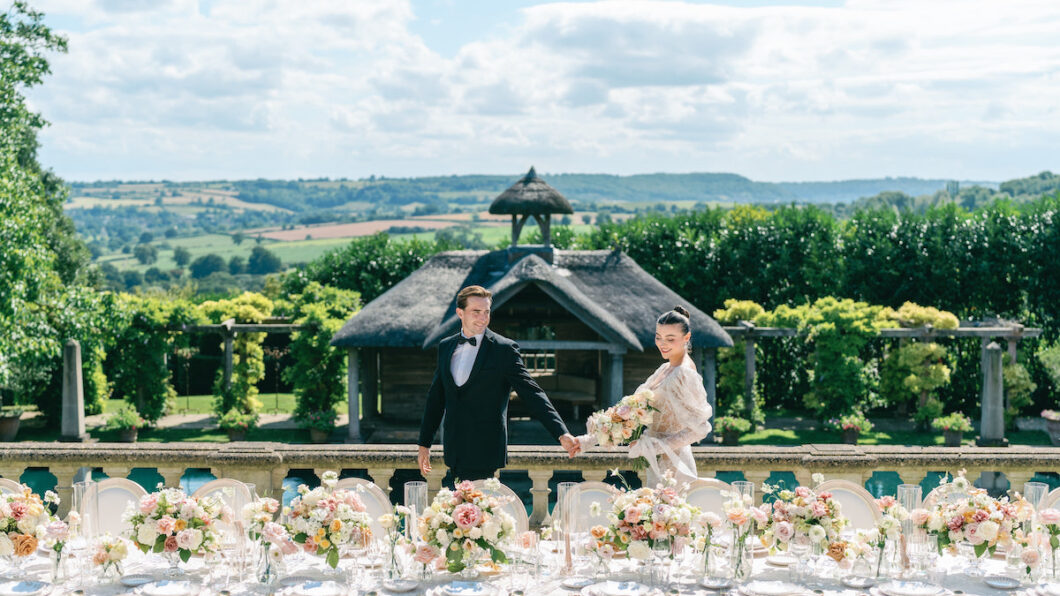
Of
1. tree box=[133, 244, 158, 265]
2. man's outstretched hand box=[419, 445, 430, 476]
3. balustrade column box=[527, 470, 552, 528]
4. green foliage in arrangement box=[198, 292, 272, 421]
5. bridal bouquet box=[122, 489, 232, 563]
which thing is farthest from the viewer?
tree box=[133, 244, 158, 265]

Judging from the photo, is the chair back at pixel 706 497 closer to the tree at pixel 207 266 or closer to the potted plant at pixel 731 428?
the potted plant at pixel 731 428

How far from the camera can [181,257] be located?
9769 centimetres

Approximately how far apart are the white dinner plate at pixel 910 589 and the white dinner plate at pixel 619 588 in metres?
1.23

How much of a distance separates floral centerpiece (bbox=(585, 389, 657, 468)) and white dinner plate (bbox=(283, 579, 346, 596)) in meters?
1.84

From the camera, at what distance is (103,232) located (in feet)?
399

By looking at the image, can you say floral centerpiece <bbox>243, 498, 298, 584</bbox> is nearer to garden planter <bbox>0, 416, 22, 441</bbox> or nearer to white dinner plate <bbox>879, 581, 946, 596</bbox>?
white dinner plate <bbox>879, 581, 946, 596</bbox>

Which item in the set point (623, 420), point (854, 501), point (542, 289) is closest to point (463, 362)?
point (623, 420)

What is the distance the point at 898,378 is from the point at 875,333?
1.36 meters

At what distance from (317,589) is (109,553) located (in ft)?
3.63

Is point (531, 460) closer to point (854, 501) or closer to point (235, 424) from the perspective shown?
point (854, 501)

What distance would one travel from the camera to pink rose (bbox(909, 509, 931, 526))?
18.0 ft

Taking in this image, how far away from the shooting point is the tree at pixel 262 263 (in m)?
87.4

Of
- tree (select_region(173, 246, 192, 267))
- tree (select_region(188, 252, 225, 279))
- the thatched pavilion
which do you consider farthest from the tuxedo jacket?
tree (select_region(173, 246, 192, 267))

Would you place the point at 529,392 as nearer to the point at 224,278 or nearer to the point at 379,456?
the point at 379,456
